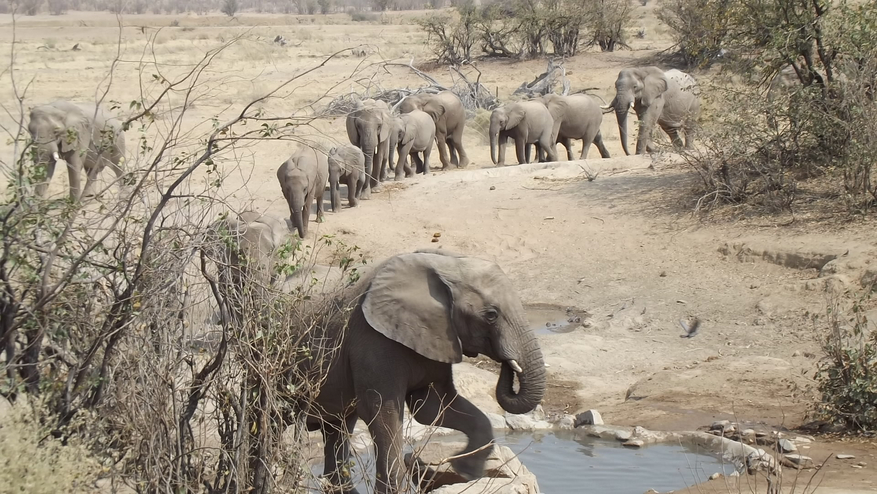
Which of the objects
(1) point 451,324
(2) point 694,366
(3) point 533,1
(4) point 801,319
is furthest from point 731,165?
(3) point 533,1

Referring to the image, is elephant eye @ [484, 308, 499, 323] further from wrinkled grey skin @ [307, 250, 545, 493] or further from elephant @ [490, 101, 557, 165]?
elephant @ [490, 101, 557, 165]

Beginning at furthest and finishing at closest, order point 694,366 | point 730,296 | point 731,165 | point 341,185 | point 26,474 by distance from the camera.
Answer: point 341,185
point 731,165
point 730,296
point 694,366
point 26,474

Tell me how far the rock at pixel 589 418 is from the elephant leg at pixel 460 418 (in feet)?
7.53

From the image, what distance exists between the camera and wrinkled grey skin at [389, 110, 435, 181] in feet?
61.9

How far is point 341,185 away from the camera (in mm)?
19359

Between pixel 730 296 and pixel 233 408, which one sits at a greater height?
pixel 233 408

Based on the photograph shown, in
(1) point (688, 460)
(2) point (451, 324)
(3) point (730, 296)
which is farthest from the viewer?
(3) point (730, 296)

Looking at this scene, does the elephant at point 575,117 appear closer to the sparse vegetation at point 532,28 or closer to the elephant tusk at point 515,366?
the sparse vegetation at point 532,28

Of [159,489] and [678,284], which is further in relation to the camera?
[678,284]

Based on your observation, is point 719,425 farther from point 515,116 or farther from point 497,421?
point 515,116

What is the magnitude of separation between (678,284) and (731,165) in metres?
2.52

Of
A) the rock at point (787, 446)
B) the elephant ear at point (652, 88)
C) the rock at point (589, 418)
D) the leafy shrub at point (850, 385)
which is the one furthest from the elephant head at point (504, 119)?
the rock at point (787, 446)

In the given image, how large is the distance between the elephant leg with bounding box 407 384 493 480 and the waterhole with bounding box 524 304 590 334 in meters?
4.98

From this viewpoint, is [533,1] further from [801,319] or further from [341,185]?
[801,319]
